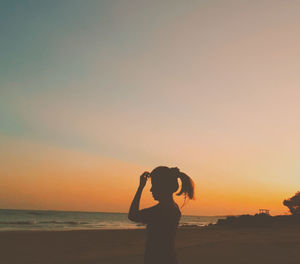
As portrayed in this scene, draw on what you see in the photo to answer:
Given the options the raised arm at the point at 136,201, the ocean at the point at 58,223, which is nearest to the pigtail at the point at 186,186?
the raised arm at the point at 136,201

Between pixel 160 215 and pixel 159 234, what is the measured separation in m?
0.20

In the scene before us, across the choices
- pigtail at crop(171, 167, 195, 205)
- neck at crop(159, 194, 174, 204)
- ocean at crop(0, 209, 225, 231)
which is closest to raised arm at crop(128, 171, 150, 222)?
neck at crop(159, 194, 174, 204)

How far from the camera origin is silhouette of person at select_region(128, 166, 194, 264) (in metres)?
3.29

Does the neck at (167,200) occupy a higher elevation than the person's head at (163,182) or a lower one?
lower

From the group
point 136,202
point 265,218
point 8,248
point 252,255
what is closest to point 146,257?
point 136,202

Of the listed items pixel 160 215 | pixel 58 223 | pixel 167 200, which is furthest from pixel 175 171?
pixel 58 223

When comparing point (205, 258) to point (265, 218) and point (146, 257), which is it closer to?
point (146, 257)

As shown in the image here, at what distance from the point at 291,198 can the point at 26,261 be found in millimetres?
58380

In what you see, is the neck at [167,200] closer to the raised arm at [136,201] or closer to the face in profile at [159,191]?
the face in profile at [159,191]

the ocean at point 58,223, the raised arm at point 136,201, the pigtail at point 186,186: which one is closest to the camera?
the raised arm at point 136,201

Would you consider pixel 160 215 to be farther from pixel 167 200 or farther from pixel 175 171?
pixel 175 171

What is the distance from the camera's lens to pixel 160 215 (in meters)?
3.31

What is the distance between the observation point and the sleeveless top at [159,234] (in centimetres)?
330

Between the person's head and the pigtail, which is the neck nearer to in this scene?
the person's head
